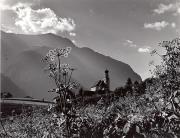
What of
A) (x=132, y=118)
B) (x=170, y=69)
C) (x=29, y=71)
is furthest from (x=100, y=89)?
(x=29, y=71)

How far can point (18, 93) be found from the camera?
4899 inches

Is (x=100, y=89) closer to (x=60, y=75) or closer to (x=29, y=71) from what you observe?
(x=60, y=75)

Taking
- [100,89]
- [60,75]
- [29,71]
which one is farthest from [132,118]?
[29,71]

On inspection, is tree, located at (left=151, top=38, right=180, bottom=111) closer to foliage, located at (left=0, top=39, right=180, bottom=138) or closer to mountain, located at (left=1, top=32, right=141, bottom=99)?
foliage, located at (left=0, top=39, right=180, bottom=138)

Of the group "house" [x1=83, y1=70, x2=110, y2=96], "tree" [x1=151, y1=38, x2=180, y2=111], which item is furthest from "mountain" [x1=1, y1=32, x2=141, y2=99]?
"tree" [x1=151, y1=38, x2=180, y2=111]

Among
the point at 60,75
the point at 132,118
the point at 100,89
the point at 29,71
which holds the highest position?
the point at 29,71

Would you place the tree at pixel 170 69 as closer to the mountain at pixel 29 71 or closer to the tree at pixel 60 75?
the tree at pixel 60 75

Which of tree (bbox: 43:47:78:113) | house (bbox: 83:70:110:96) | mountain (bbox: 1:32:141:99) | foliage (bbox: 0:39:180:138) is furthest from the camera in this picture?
mountain (bbox: 1:32:141:99)

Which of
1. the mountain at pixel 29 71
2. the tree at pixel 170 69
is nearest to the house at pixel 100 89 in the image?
the tree at pixel 170 69

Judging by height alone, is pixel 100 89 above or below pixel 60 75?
below

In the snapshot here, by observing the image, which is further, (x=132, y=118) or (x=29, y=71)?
(x=29, y=71)

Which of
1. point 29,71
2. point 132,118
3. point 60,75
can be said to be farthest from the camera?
point 29,71

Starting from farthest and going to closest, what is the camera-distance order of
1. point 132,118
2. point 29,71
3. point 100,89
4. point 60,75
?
point 29,71 < point 100,89 < point 60,75 < point 132,118

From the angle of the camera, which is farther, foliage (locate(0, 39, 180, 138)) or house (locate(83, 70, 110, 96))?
house (locate(83, 70, 110, 96))
